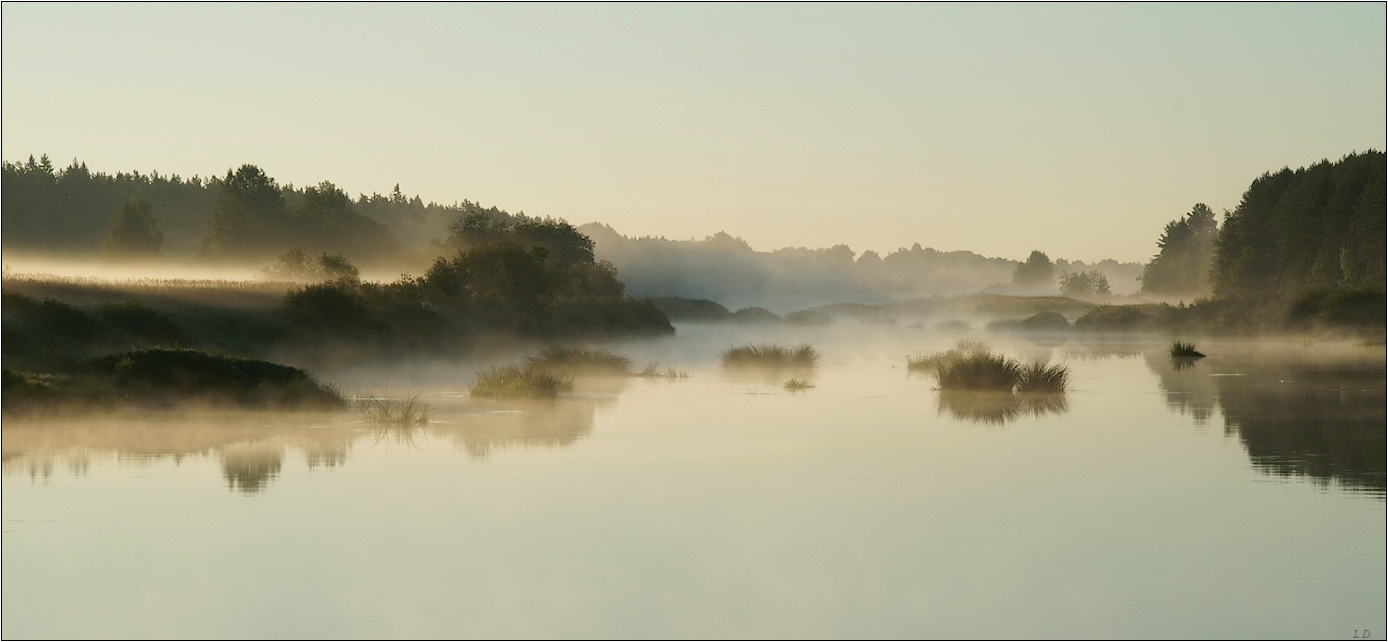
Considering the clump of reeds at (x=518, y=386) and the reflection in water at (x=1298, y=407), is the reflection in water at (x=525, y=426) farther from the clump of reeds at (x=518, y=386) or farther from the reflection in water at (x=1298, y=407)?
the reflection in water at (x=1298, y=407)

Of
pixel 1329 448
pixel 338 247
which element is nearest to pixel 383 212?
pixel 338 247

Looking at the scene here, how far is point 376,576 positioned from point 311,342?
29.5 meters

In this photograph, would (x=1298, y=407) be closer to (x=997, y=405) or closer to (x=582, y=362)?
(x=997, y=405)

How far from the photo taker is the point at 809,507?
1398cm

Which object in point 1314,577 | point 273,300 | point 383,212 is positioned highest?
point 383,212

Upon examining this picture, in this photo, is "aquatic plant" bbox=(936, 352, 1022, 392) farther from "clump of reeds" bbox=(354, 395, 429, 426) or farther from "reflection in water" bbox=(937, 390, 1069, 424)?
"clump of reeds" bbox=(354, 395, 429, 426)

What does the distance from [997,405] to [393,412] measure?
11.1 m

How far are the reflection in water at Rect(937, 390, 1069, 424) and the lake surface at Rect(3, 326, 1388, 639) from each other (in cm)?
75

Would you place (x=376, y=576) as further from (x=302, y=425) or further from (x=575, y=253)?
(x=575, y=253)

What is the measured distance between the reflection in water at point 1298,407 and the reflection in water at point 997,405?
2296mm

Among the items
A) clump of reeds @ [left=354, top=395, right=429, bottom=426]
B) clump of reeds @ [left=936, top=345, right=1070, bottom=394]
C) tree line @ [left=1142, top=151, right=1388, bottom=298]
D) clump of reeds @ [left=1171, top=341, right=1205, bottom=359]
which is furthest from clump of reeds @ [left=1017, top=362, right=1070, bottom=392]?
tree line @ [left=1142, top=151, right=1388, bottom=298]

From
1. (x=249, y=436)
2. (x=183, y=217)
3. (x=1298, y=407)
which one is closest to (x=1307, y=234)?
(x=1298, y=407)

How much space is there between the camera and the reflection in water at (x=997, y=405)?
80.7 ft

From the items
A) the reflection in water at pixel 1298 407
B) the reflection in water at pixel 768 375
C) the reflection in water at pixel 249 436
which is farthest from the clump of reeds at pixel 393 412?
the reflection in water at pixel 768 375
